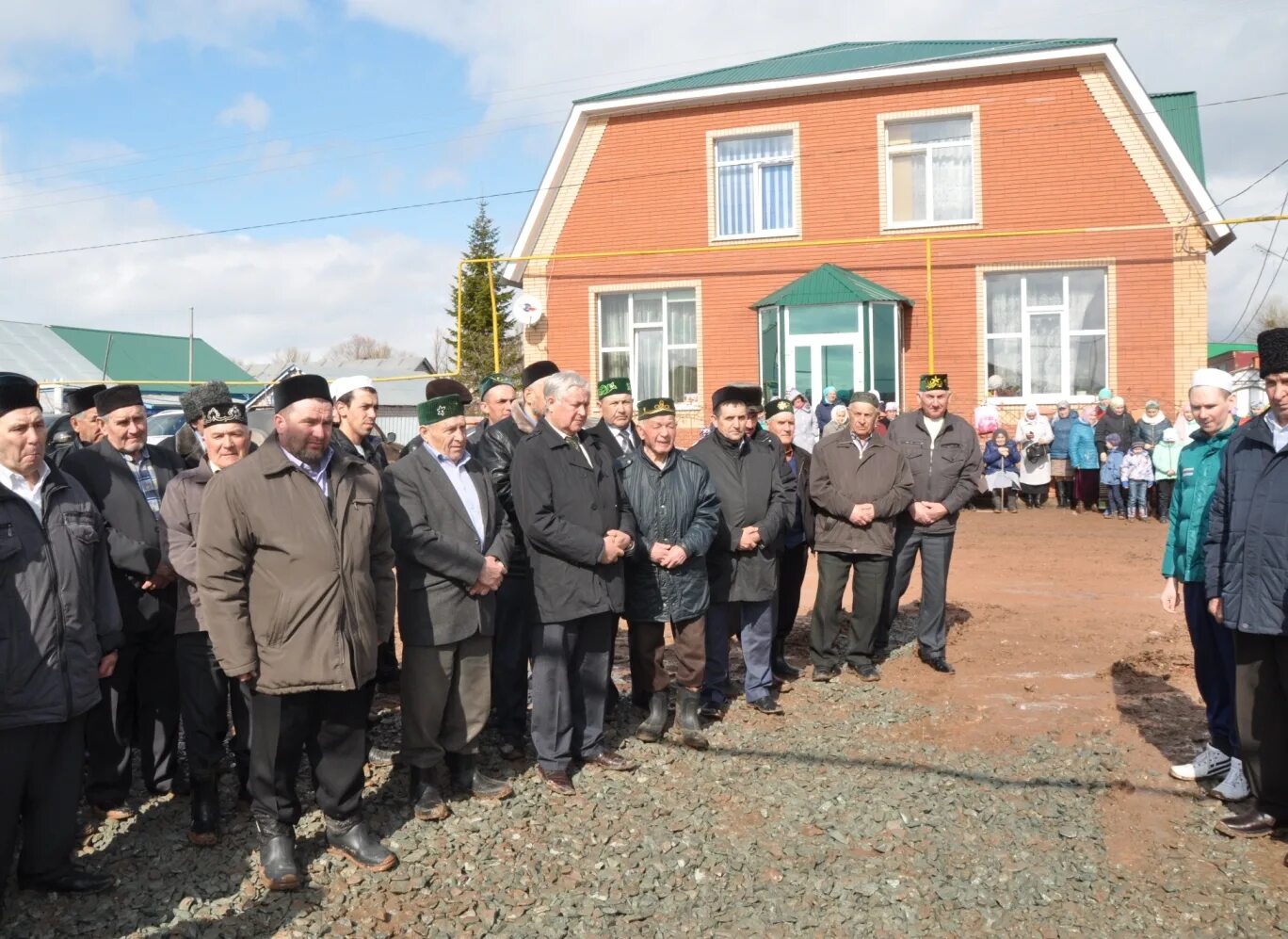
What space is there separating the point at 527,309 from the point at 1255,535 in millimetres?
16790

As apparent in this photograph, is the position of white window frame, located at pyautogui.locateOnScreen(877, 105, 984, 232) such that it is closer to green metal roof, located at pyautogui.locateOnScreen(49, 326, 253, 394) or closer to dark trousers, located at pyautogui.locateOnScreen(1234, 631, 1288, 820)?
dark trousers, located at pyautogui.locateOnScreen(1234, 631, 1288, 820)

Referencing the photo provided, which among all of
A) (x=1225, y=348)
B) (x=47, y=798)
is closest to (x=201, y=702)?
(x=47, y=798)

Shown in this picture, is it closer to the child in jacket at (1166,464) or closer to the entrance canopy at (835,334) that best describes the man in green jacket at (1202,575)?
the child in jacket at (1166,464)

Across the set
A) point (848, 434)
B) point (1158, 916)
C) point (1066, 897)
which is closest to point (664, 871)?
point (1066, 897)

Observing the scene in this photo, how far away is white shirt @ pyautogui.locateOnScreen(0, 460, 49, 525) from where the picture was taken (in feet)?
13.1

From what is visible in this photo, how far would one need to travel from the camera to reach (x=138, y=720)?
17.1 feet

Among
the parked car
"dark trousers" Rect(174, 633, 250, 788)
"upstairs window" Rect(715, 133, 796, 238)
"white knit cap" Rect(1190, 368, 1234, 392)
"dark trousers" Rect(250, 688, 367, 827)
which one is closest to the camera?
"dark trousers" Rect(250, 688, 367, 827)

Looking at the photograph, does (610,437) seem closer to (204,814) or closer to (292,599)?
(292,599)

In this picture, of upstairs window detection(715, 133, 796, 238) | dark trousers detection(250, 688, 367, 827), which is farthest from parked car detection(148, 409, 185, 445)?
dark trousers detection(250, 688, 367, 827)

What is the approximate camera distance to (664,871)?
4.35 m

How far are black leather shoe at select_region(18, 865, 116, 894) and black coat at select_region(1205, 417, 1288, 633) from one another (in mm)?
4957

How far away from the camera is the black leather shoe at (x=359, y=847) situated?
171 inches

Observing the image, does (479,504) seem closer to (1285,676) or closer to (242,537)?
(242,537)

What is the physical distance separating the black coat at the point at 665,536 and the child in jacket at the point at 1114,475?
11.5 metres
